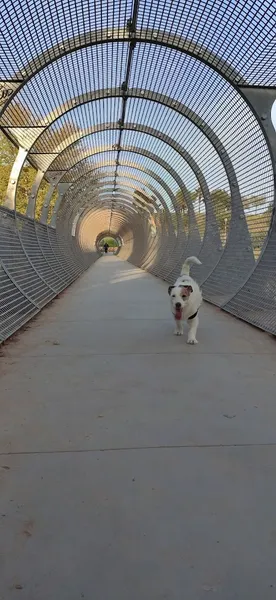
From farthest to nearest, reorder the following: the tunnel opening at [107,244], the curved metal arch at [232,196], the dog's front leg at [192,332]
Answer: the tunnel opening at [107,244] < the curved metal arch at [232,196] < the dog's front leg at [192,332]

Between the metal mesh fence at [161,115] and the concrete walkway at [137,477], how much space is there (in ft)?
8.39

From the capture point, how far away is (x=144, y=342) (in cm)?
716

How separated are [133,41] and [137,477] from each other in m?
8.06

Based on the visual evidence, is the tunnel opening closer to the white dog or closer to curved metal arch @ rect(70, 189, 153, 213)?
curved metal arch @ rect(70, 189, 153, 213)

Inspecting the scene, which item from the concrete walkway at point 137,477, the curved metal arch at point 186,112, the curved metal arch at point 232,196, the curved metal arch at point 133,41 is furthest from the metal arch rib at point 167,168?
the concrete walkway at point 137,477

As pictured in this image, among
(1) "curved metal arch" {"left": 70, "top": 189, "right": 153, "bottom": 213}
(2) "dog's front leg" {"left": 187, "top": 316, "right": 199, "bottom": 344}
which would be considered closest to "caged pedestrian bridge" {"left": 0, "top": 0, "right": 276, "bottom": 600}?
(2) "dog's front leg" {"left": 187, "top": 316, "right": 199, "bottom": 344}

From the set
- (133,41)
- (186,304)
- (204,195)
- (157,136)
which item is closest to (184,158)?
(157,136)

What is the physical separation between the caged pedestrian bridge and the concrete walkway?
0.04 feet

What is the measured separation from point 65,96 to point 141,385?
9.13 metres

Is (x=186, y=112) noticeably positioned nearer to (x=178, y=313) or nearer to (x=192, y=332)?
(x=178, y=313)

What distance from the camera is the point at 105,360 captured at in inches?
238

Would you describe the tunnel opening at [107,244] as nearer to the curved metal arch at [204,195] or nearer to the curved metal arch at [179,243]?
the curved metal arch at [179,243]

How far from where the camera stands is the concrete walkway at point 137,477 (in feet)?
7.02

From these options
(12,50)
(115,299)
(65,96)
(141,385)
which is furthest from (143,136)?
(141,385)
